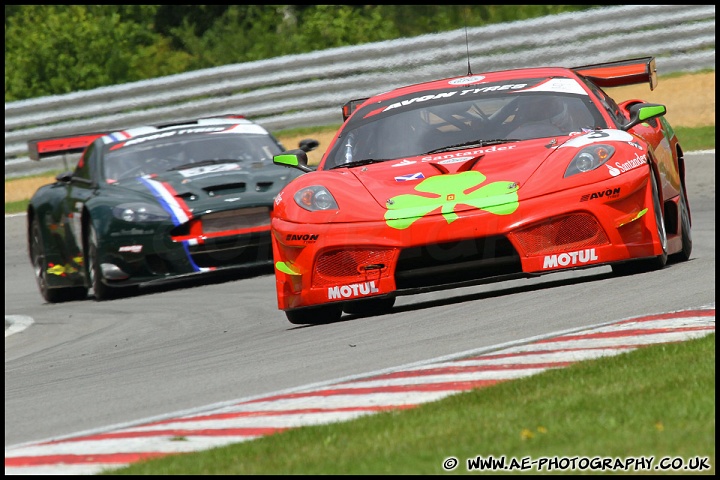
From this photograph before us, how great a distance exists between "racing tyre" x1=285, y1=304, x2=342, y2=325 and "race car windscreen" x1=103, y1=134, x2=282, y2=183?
4039mm

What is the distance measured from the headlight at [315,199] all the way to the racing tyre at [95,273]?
12.4 ft

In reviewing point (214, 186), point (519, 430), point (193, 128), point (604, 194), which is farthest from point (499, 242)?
point (193, 128)

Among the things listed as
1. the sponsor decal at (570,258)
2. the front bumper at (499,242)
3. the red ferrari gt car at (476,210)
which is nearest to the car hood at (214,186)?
the red ferrari gt car at (476,210)

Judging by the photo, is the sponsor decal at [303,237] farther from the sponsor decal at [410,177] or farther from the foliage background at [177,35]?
the foliage background at [177,35]

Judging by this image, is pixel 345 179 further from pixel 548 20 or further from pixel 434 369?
pixel 548 20

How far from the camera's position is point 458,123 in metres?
8.38

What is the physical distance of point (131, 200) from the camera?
11.1 meters

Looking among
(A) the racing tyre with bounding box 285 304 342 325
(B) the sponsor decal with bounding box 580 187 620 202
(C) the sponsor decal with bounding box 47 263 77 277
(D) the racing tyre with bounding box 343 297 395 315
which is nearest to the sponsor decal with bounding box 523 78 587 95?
(B) the sponsor decal with bounding box 580 187 620 202

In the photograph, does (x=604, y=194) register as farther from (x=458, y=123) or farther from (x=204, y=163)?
(x=204, y=163)

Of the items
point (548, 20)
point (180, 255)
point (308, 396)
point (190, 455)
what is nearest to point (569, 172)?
point (308, 396)

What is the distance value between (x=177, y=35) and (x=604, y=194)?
21.8 metres

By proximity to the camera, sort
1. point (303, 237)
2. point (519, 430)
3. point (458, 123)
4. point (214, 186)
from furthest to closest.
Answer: point (214, 186) → point (458, 123) → point (303, 237) → point (519, 430)

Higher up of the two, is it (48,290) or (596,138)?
(596,138)

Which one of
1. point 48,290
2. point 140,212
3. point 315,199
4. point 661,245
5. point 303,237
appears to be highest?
point 315,199
